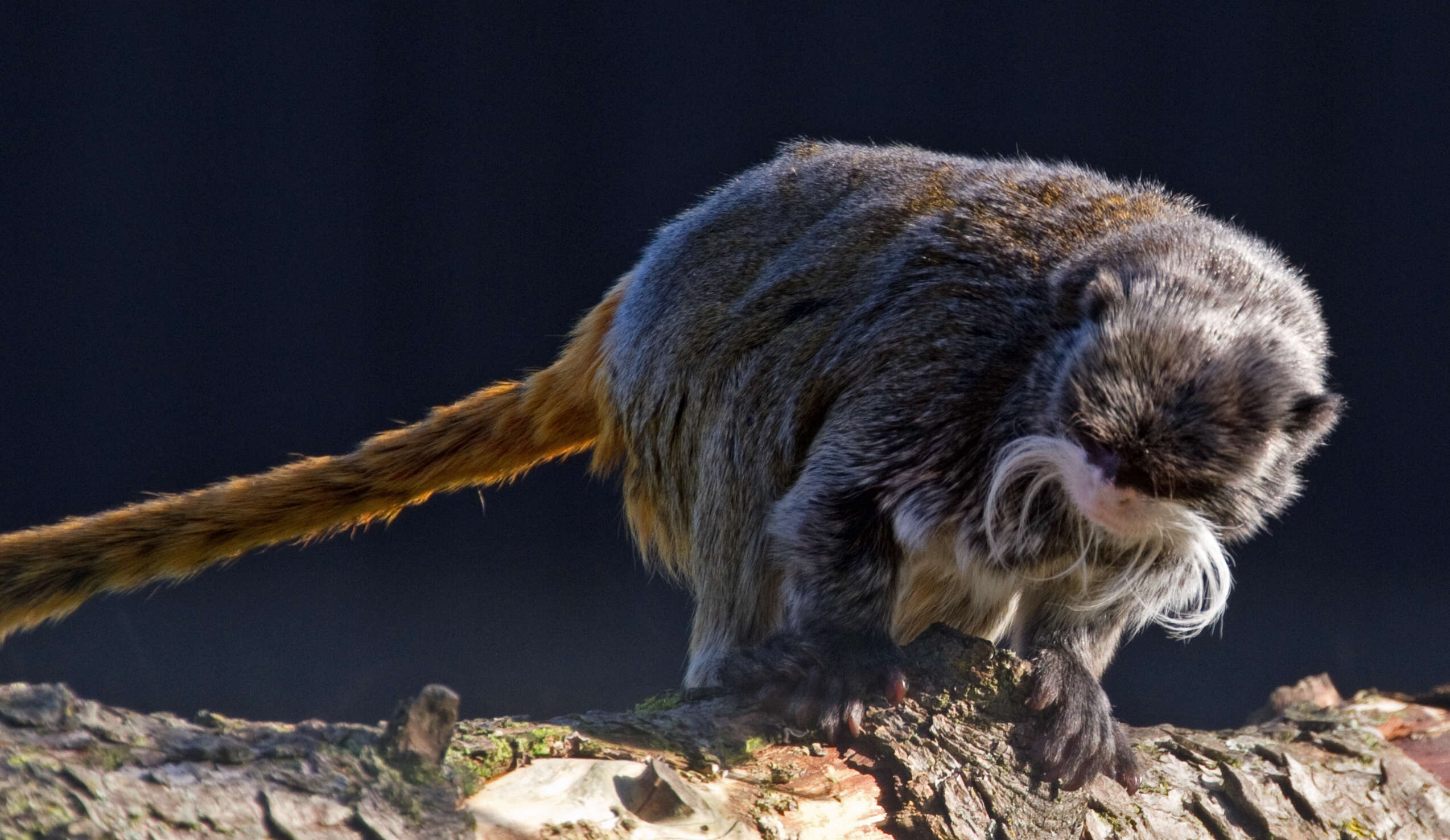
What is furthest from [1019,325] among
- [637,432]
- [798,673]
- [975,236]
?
[637,432]

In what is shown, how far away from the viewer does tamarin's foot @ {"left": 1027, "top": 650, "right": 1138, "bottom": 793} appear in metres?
1.53

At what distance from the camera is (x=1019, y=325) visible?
173 centimetres

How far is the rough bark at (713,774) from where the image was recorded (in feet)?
3.38

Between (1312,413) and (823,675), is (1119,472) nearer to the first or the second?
(1312,413)

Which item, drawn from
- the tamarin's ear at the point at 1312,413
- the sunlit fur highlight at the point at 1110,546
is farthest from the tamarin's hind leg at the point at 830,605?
the tamarin's ear at the point at 1312,413

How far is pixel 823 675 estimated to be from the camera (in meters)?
1.57

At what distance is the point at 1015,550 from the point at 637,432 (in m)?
0.75

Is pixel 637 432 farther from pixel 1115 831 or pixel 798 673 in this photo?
pixel 1115 831

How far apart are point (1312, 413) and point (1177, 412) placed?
0.73ft

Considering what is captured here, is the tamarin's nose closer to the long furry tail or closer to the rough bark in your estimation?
the rough bark

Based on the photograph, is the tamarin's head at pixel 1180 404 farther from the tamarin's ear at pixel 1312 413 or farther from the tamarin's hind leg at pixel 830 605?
the tamarin's hind leg at pixel 830 605

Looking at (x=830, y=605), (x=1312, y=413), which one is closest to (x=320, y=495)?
(x=830, y=605)

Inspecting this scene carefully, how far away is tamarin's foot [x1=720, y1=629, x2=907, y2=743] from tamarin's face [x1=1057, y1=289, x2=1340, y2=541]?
1.13 ft

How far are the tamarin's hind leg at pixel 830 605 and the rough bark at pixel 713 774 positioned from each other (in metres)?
0.05
